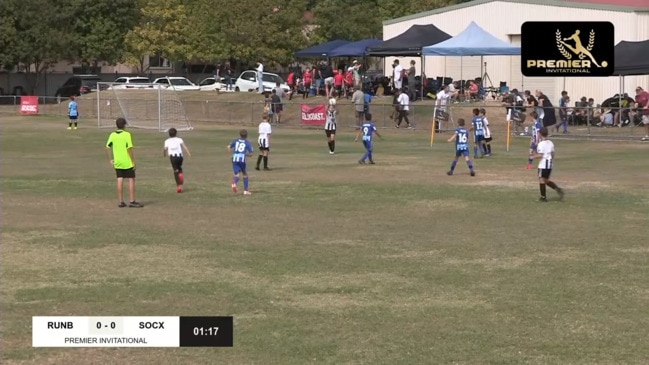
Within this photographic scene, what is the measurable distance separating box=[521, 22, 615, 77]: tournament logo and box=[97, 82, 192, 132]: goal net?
53.0ft

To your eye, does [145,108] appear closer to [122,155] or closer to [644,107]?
[644,107]

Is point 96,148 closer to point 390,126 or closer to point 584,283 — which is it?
point 390,126

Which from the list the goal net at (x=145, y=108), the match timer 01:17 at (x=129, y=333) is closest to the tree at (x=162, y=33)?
the goal net at (x=145, y=108)

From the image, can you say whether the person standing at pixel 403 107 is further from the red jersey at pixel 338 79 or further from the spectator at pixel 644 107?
the spectator at pixel 644 107

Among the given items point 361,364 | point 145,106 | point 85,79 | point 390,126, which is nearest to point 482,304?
point 361,364

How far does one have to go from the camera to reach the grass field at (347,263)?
10.4 metres

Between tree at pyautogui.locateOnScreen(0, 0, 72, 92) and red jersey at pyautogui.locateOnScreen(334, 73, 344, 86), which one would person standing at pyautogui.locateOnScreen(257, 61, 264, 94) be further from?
tree at pyautogui.locateOnScreen(0, 0, 72, 92)

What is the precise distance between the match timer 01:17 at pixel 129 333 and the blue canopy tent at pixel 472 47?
34922mm

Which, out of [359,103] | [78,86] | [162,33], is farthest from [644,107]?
[162,33]

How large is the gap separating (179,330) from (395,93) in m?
37.6

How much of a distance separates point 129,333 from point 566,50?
89.1ft

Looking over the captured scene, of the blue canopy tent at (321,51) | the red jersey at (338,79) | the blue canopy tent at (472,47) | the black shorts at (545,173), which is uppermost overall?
the blue canopy tent at (321,51)

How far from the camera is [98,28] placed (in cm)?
7494

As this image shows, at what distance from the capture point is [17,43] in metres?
71.8
